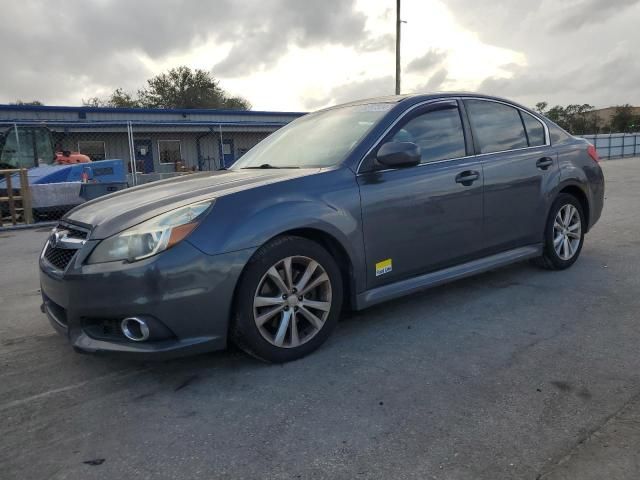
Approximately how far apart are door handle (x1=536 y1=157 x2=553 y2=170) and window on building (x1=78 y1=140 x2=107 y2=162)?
23612 mm

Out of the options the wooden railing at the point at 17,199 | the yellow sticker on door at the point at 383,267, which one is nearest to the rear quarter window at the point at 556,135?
the yellow sticker on door at the point at 383,267

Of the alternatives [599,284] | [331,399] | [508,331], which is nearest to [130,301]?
[331,399]

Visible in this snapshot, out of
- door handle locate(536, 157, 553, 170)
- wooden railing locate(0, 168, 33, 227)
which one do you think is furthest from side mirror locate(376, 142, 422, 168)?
wooden railing locate(0, 168, 33, 227)

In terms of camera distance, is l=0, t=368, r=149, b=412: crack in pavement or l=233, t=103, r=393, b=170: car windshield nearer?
l=0, t=368, r=149, b=412: crack in pavement

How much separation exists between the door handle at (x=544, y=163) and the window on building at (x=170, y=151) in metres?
24.5

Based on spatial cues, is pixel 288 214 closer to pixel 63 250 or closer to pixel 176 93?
pixel 63 250

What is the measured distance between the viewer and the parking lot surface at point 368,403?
85.3 inches

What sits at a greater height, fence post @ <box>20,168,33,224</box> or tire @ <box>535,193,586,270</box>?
fence post @ <box>20,168,33,224</box>

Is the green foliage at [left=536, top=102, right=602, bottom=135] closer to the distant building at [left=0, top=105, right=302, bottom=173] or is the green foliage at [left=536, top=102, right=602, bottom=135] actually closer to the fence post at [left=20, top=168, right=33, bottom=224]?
the distant building at [left=0, top=105, right=302, bottom=173]

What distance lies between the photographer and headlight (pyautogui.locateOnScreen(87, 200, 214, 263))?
2.76 m

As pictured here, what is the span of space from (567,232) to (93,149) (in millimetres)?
24048

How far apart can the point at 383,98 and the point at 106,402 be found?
2.93m

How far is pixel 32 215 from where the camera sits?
1097 centimetres

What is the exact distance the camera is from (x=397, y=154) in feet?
11.2
